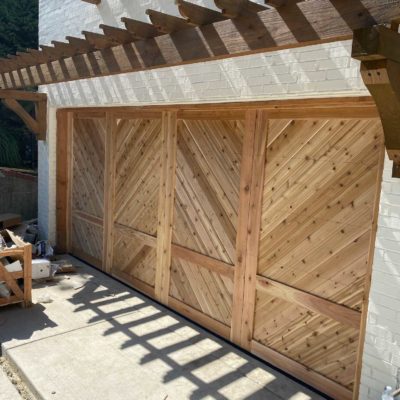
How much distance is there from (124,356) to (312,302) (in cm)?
188

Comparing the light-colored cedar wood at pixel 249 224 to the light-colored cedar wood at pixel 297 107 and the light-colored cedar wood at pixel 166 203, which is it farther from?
the light-colored cedar wood at pixel 166 203

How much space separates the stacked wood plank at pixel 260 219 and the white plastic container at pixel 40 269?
99 cm

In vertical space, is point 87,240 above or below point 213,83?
below

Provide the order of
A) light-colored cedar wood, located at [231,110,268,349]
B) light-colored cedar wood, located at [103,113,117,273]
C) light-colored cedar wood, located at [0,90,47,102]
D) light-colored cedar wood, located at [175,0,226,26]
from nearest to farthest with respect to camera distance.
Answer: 1. light-colored cedar wood, located at [175,0,226,26]
2. light-colored cedar wood, located at [231,110,268,349]
3. light-colored cedar wood, located at [103,113,117,273]
4. light-colored cedar wood, located at [0,90,47,102]

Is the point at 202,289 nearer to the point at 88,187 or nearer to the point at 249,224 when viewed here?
the point at 249,224

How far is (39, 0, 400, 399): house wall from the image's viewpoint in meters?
3.20

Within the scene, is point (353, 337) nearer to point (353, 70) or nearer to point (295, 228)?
point (295, 228)

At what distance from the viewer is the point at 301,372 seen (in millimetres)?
3883

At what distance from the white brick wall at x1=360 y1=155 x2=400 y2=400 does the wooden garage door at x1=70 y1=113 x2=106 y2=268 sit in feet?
14.7

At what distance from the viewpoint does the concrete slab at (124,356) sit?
12.0 ft

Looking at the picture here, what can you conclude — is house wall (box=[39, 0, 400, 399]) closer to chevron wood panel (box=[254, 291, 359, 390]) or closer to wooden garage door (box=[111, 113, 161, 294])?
chevron wood panel (box=[254, 291, 359, 390])

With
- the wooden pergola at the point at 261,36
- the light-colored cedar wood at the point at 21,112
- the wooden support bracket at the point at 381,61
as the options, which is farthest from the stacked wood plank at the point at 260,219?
the light-colored cedar wood at the point at 21,112

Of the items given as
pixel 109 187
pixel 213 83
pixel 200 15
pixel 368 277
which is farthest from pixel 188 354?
pixel 200 15

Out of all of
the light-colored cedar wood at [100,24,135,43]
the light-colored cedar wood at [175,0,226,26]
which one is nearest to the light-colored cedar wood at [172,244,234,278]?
the light-colored cedar wood at [100,24,135,43]
